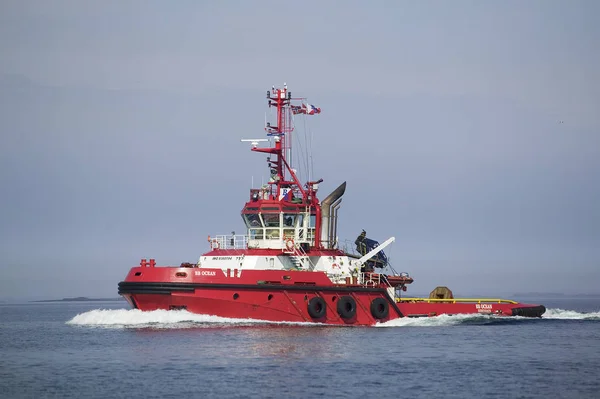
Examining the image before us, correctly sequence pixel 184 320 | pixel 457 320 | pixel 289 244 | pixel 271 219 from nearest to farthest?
pixel 184 320, pixel 289 244, pixel 271 219, pixel 457 320

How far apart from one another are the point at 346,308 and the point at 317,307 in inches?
58.8

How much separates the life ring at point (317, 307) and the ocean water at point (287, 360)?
2.29 feet

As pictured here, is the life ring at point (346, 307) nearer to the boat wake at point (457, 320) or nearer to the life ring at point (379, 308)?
the life ring at point (379, 308)

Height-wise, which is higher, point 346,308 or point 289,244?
point 289,244

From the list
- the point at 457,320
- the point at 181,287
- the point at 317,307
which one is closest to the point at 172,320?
the point at 181,287

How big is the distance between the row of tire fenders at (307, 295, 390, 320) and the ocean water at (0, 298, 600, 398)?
825 mm

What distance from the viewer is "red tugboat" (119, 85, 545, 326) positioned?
115ft

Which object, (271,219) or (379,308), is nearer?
(271,219)

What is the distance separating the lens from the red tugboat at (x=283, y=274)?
1377 inches

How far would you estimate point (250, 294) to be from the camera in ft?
116

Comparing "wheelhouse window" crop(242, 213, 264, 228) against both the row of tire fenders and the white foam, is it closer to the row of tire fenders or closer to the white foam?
the row of tire fenders

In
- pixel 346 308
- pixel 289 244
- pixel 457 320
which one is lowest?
pixel 457 320

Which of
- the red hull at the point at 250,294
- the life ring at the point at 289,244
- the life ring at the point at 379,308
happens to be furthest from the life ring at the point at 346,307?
the life ring at the point at 289,244

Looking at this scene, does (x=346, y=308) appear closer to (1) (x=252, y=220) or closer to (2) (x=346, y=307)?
(2) (x=346, y=307)
